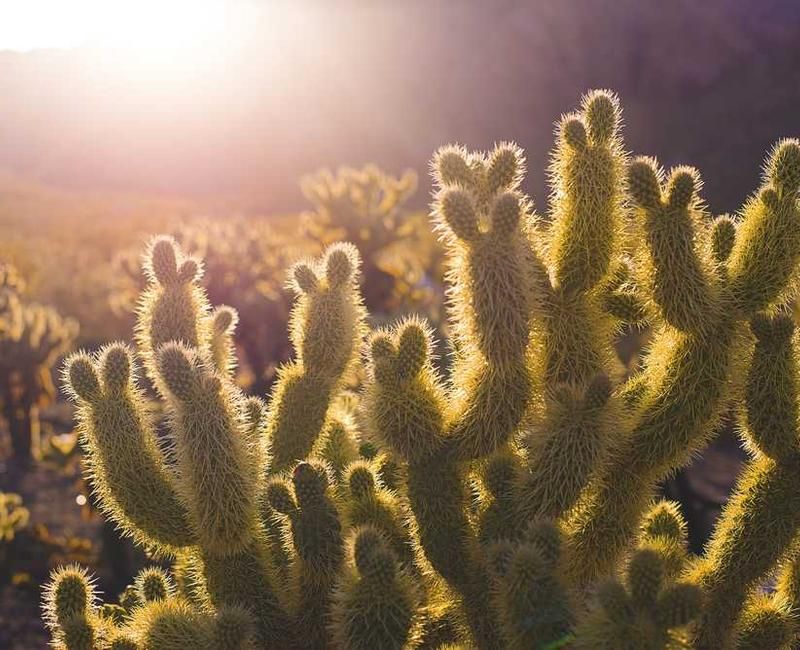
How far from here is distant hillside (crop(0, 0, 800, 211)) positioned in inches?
1532

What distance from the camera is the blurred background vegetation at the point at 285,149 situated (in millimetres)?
9547

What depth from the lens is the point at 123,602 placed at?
3662 millimetres

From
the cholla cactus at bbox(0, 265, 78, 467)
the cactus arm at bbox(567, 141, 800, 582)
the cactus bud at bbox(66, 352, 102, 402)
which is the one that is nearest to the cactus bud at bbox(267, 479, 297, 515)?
the cactus bud at bbox(66, 352, 102, 402)

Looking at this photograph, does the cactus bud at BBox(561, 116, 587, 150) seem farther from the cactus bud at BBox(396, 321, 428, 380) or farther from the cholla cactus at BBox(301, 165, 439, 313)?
the cholla cactus at BBox(301, 165, 439, 313)

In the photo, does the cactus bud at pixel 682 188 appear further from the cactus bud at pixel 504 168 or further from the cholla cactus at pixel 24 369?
the cholla cactus at pixel 24 369

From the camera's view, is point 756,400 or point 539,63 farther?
point 539,63

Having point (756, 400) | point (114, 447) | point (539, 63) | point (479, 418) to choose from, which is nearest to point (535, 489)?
point (479, 418)

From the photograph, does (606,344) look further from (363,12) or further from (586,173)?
(363,12)

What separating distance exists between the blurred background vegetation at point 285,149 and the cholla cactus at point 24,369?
0.03 metres

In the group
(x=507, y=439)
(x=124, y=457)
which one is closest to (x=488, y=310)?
(x=507, y=439)

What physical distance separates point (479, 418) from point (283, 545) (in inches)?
38.0

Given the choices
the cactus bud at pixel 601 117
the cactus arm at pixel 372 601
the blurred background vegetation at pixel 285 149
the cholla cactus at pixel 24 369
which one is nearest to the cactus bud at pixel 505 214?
the cactus bud at pixel 601 117

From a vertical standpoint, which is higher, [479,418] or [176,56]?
[176,56]

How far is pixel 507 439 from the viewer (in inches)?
103
